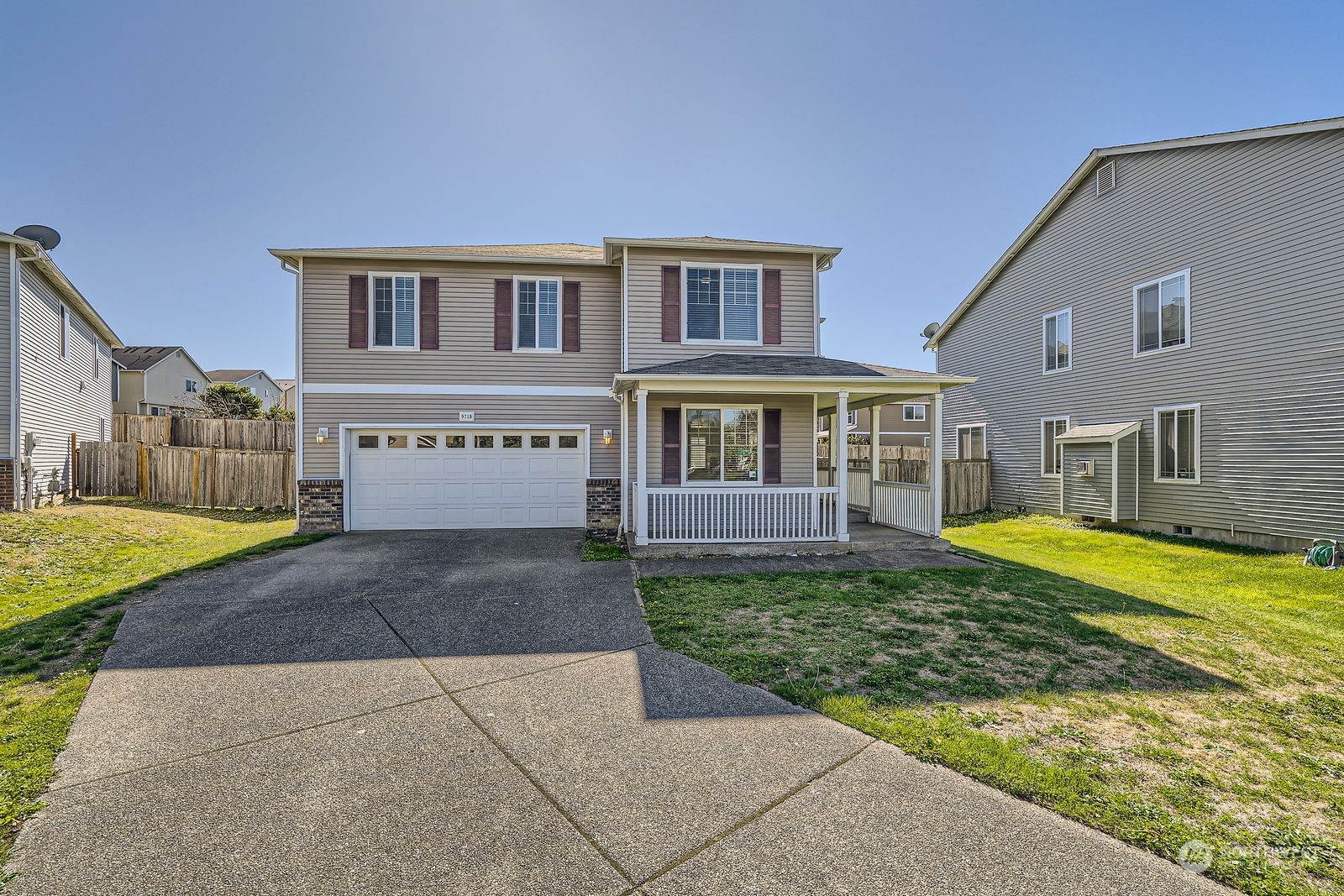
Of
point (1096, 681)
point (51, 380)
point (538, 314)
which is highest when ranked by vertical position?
point (538, 314)

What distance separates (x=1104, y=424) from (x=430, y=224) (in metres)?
17.0

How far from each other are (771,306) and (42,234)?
59.4 ft

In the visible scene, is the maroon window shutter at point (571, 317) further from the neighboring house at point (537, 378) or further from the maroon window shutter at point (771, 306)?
the maroon window shutter at point (771, 306)

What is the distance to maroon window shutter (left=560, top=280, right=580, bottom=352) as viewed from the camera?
1190 cm

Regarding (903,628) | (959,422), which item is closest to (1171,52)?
(959,422)

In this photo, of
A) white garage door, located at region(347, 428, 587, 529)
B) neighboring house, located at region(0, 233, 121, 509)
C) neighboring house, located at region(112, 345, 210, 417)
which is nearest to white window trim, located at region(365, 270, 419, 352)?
white garage door, located at region(347, 428, 587, 529)

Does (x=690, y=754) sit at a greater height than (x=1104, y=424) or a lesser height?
lesser

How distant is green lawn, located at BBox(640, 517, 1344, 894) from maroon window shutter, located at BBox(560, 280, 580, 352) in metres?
6.12

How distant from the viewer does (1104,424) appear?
44.5 feet

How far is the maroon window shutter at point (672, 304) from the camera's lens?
36.9 ft

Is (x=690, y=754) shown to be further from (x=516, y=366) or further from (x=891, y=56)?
(x=891, y=56)

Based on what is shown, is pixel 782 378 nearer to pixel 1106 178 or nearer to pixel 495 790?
pixel 495 790

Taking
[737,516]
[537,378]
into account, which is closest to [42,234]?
[537,378]

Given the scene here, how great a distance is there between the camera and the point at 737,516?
965 cm
